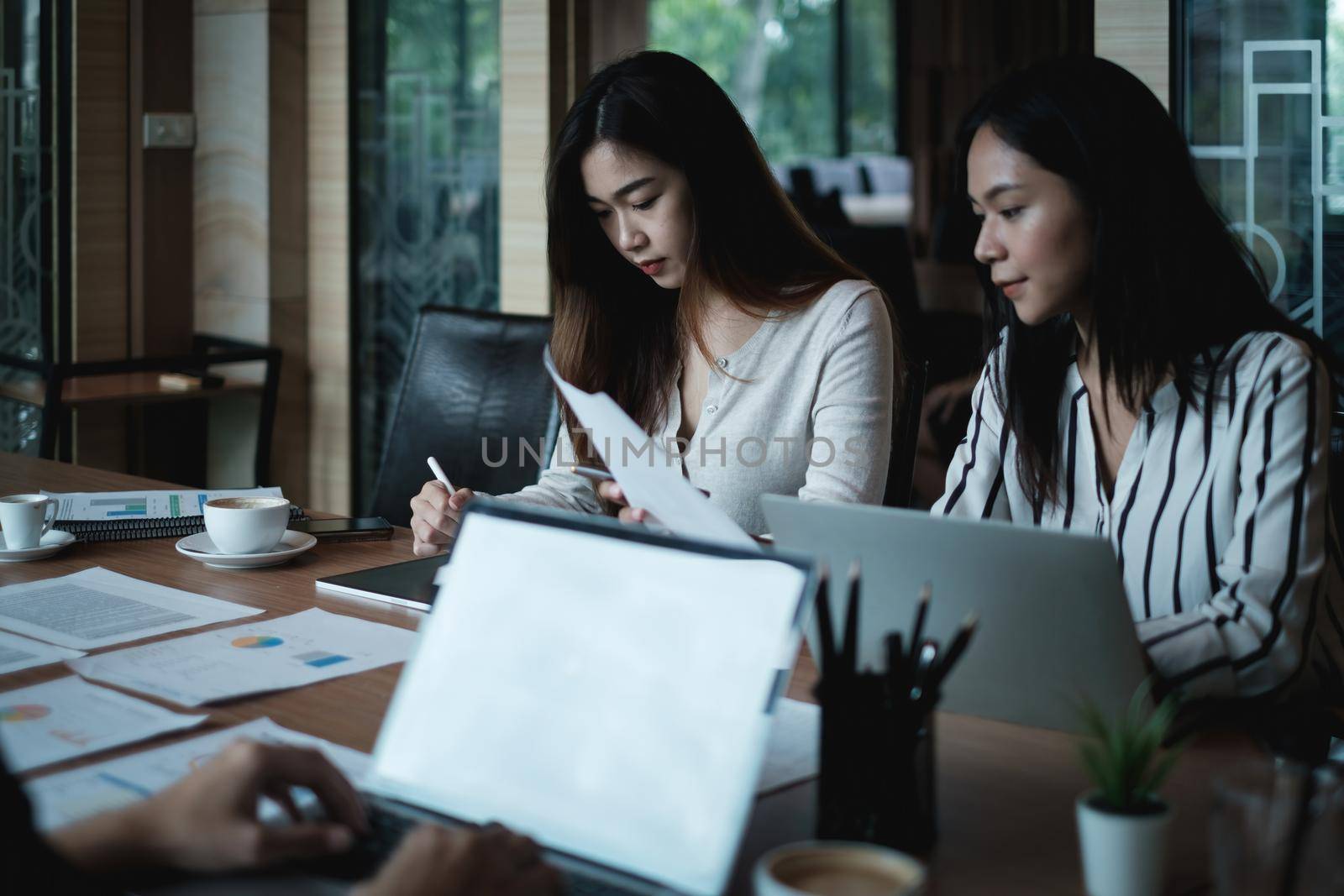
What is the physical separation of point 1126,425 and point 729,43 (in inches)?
402

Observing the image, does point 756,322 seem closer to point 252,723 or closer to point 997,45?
point 252,723

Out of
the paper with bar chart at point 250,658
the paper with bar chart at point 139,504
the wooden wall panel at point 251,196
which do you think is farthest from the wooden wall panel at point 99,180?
the paper with bar chart at point 250,658

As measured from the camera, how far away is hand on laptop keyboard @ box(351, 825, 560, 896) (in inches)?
31.0

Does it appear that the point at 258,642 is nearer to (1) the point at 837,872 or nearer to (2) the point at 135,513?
(2) the point at 135,513

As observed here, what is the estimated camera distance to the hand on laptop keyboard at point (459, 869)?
787 mm

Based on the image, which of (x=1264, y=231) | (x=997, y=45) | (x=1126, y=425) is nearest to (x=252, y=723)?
(x=1126, y=425)

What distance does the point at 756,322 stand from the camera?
197cm

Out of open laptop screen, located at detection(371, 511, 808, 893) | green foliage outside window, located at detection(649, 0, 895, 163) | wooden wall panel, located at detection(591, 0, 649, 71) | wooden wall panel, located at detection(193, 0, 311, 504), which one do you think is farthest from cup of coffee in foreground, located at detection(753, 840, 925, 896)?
green foliage outside window, located at detection(649, 0, 895, 163)

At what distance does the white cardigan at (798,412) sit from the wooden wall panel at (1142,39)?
0.91 meters

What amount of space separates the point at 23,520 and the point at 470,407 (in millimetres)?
760

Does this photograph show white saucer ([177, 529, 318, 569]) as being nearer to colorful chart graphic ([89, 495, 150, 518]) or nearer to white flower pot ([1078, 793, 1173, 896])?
colorful chart graphic ([89, 495, 150, 518])

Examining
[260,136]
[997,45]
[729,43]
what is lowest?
[260,136]

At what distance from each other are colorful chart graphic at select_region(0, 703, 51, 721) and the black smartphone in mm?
646

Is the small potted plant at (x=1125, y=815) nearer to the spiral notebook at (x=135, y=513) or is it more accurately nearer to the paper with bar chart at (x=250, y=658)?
the paper with bar chart at (x=250, y=658)
